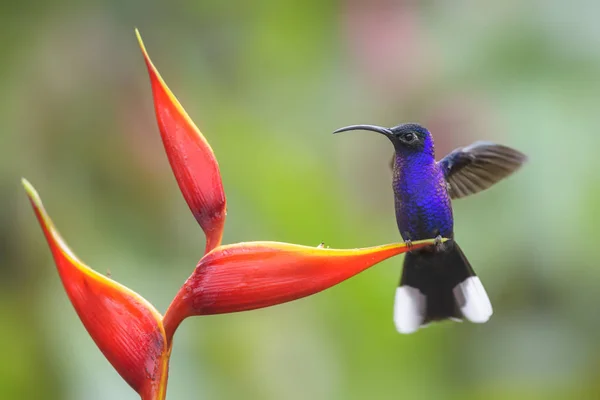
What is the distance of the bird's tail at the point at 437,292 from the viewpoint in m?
0.76

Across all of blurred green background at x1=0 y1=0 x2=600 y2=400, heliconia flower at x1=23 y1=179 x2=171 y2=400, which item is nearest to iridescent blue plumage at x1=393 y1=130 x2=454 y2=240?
heliconia flower at x1=23 y1=179 x2=171 y2=400

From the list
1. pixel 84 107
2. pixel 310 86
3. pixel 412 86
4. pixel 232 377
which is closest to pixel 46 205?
pixel 84 107

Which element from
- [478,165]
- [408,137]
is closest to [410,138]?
[408,137]

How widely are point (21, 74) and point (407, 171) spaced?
107 cm

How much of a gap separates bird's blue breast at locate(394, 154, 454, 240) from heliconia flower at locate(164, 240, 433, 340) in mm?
143

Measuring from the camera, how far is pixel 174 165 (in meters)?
0.57

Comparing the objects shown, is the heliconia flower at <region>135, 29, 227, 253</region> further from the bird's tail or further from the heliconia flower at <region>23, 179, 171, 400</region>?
the bird's tail

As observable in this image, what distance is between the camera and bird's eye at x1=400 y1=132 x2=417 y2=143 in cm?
65

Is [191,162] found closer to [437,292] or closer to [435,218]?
[435,218]

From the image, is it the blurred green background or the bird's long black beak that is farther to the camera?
the blurred green background

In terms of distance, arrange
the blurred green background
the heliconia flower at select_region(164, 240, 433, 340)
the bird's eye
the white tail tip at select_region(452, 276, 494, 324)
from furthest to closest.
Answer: the blurred green background, the white tail tip at select_region(452, 276, 494, 324), the bird's eye, the heliconia flower at select_region(164, 240, 433, 340)

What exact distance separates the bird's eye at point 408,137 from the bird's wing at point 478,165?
109 mm

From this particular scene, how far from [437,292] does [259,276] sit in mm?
323

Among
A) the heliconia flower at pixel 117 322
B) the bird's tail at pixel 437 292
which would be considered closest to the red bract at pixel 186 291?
the heliconia flower at pixel 117 322
